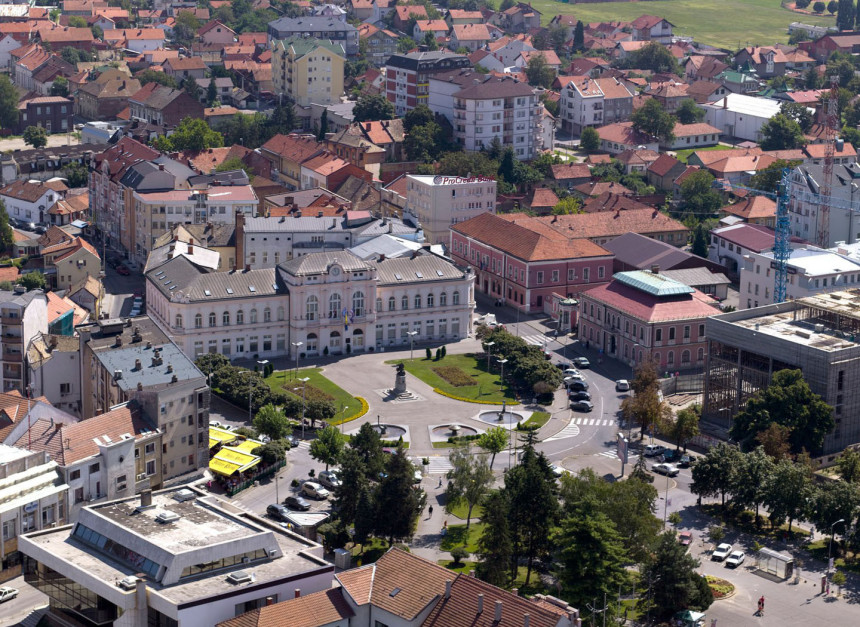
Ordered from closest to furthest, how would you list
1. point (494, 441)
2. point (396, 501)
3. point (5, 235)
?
point (396, 501) < point (494, 441) < point (5, 235)

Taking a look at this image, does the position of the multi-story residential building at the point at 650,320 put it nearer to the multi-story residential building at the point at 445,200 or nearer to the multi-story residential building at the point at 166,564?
the multi-story residential building at the point at 445,200

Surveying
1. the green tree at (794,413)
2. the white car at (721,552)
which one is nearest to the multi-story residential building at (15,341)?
the white car at (721,552)

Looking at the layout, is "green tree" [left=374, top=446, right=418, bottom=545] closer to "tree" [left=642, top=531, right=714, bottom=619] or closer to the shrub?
"tree" [left=642, top=531, right=714, bottom=619]

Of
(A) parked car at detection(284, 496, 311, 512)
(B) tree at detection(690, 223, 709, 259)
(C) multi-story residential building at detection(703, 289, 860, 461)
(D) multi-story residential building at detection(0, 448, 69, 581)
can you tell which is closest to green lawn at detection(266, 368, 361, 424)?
(A) parked car at detection(284, 496, 311, 512)

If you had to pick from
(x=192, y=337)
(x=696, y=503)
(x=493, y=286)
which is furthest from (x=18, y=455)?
(x=493, y=286)

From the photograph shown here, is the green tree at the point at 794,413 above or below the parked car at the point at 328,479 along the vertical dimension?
above

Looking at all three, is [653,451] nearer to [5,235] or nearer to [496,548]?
[496,548]

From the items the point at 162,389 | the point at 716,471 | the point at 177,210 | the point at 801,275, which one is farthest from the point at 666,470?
the point at 177,210
